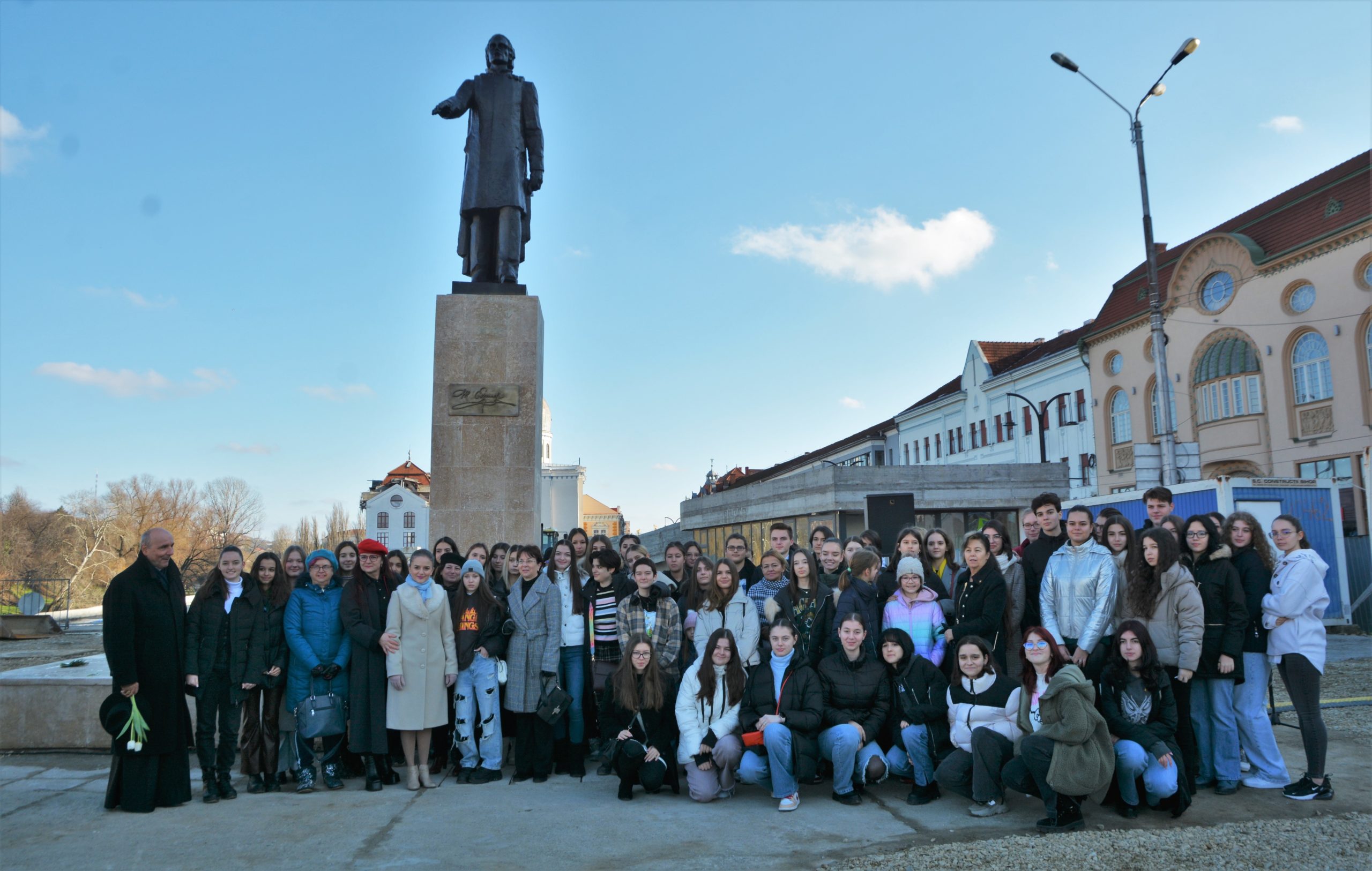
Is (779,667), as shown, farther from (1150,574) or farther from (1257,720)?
(1257,720)

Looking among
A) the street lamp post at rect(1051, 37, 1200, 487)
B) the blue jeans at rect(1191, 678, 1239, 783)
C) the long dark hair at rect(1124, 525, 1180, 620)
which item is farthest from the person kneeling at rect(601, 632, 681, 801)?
the street lamp post at rect(1051, 37, 1200, 487)

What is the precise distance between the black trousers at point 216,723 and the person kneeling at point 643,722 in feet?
8.60

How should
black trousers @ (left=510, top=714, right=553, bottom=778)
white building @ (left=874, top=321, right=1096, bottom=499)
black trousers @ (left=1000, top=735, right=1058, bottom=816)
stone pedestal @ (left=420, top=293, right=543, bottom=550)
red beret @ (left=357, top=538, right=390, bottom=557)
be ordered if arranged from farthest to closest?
white building @ (left=874, top=321, right=1096, bottom=499), stone pedestal @ (left=420, top=293, right=543, bottom=550), red beret @ (left=357, top=538, right=390, bottom=557), black trousers @ (left=510, top=714, right=553, bottom=778), black trousers @ (left=1000, top=735, right=1058, bottom=816)

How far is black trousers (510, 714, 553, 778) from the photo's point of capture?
7082mm

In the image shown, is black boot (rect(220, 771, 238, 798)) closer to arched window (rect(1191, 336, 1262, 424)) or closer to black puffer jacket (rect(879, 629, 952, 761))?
black puffer jacket (rect(879, 629, 952, 761))

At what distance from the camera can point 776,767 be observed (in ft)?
20.3

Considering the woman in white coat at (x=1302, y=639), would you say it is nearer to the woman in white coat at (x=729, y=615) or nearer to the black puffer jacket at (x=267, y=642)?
the woman in white coat at (x=729, y=615)

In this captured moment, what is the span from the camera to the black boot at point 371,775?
6.71 m

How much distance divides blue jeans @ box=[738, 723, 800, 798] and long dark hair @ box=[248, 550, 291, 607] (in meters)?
3.48

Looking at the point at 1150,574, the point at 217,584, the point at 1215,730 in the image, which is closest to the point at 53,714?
the point at 217,584

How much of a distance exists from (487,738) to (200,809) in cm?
191

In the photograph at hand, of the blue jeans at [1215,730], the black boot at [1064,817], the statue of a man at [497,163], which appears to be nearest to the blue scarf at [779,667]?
the black boot at [1064,817]

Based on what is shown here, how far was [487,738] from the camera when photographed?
7.11m

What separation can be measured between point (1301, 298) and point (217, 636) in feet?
111
